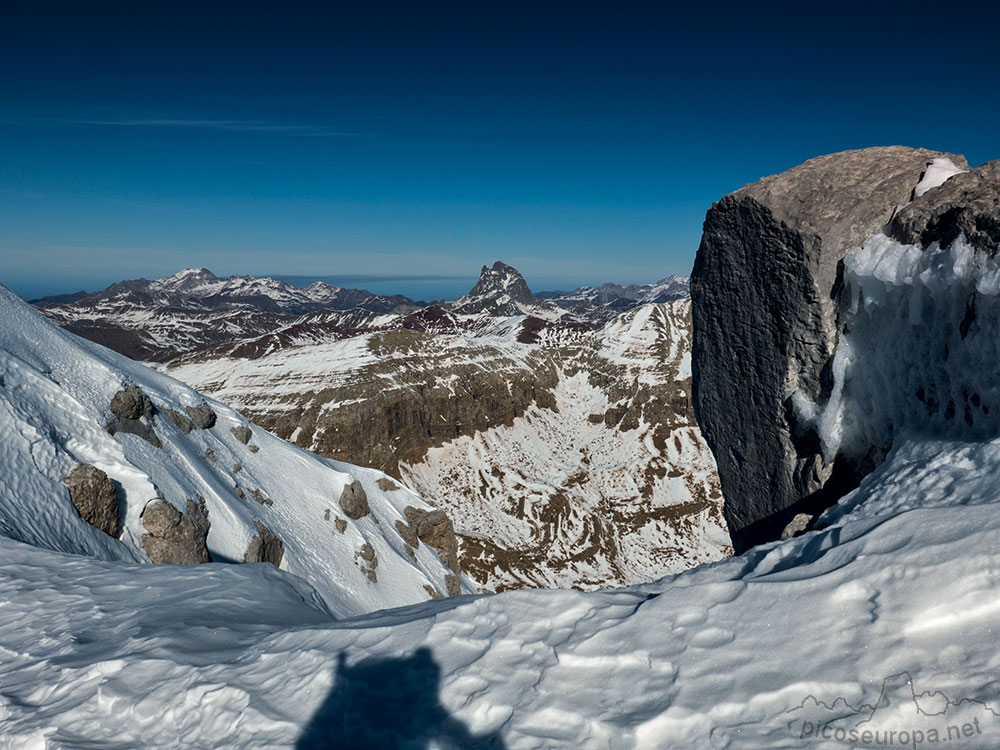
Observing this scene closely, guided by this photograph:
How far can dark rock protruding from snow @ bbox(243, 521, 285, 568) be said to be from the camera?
81.3 feet

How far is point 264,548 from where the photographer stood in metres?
25.8

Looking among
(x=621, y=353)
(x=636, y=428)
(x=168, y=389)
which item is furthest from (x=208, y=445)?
(x=621, y=353)

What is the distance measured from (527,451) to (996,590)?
99917mm

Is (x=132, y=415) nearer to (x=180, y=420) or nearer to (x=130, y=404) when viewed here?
(x=130, y=404)

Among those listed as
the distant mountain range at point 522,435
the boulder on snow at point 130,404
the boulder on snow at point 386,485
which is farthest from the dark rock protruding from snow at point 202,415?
the distant mountain range at point 522,435

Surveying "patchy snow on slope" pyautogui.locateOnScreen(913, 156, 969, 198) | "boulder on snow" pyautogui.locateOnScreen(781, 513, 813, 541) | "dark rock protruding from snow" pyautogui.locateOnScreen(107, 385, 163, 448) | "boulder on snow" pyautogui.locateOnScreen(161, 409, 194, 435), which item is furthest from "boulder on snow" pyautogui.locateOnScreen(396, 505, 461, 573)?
"patchy snow on slope" pyautogui.locateOnScreen(913, 156, 969, 198)

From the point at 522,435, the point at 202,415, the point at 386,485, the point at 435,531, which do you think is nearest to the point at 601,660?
the point at 202,415

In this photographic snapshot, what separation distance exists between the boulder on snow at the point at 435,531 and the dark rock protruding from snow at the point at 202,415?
614 inches

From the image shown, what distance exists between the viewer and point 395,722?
17.6 feet

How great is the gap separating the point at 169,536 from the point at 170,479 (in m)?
5.07

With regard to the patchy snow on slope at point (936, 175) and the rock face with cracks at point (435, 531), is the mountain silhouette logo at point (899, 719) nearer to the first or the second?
the patchy snow on slope at point (936, 175)

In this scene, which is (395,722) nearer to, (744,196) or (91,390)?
(744,196)

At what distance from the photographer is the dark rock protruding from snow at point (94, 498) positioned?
16156 mm

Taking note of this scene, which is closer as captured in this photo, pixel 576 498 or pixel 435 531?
pixel 435 531
